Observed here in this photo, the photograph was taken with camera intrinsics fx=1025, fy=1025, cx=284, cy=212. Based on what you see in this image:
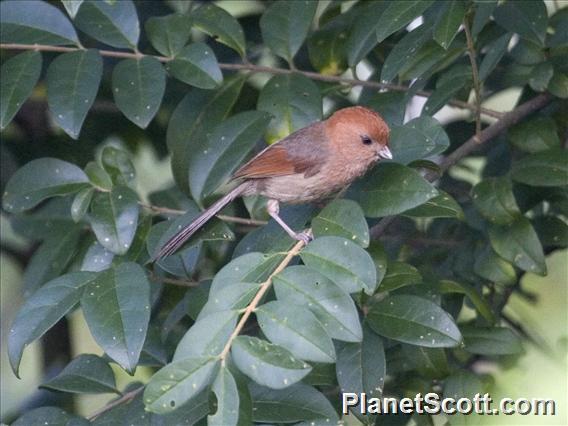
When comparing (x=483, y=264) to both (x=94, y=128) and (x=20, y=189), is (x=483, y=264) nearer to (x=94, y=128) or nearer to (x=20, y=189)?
(x=20, y=189)

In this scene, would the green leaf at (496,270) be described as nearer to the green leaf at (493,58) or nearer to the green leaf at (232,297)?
the green leaf at (493,58)

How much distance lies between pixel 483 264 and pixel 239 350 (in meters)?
1.46

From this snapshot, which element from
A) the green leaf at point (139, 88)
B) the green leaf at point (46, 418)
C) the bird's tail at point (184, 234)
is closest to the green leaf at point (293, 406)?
the green leaf at point (46, 418)

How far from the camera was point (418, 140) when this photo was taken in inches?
126

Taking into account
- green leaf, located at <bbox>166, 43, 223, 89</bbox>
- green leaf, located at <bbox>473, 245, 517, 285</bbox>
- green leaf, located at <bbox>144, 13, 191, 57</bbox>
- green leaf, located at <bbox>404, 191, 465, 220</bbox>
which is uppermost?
green leaf, located at <bbox>144, 13, 191, 57</bbox>

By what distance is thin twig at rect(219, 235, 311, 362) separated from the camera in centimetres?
234

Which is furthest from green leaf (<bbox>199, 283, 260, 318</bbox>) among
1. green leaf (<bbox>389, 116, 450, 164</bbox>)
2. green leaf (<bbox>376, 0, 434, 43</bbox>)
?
green leaf (<bbox>376, 0, 434, 43</bbox>)

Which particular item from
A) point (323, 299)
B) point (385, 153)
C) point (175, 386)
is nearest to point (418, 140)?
point (385, 153)

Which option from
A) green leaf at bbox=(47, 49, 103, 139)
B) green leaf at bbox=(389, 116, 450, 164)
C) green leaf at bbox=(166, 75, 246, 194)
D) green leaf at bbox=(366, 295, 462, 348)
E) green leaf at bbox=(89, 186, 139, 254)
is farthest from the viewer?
green leaf at bbox=(166, 75, 246, 194)

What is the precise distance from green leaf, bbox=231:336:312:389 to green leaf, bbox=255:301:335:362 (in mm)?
48

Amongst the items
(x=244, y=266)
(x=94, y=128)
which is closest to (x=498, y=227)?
(x=244, y=266)

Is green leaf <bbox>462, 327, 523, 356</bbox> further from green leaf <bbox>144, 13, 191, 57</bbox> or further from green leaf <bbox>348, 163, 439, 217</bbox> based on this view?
green leaf <bbox>144, 13, 191, 57</bbox>

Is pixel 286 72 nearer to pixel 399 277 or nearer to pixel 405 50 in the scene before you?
pixel 405 50

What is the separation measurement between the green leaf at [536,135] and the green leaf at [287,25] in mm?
842
